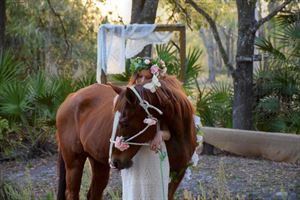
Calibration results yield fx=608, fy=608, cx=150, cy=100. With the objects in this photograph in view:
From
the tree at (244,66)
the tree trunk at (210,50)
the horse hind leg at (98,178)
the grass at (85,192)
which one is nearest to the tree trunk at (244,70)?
the tree at (244,66)

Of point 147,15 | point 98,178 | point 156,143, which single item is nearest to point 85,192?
point 98,178

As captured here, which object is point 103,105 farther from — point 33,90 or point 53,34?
point 53,34

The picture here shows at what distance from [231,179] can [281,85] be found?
3477mm

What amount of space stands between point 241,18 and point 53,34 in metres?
11.6

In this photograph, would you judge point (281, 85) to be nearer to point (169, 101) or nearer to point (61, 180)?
point (61, 180)

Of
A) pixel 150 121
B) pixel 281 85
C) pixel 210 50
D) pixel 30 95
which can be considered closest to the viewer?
pixel 150 121

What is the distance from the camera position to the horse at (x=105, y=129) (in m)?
4.17

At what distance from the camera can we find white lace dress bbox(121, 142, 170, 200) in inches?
169

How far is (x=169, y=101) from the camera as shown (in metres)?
4.20

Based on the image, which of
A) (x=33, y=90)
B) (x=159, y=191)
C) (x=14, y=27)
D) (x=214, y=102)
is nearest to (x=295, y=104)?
(x=214, y=102)

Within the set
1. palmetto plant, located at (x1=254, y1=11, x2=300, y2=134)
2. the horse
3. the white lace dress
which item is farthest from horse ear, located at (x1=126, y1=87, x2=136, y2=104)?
palmetto plant, located at (x1=254, y1=11, x2=300, y2=134)

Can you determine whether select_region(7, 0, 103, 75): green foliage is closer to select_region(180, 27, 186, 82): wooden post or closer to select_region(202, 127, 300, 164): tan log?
select_region(202, 127, 300, 164): tan log

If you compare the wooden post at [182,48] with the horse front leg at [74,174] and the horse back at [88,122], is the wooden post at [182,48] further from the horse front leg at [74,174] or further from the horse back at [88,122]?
the horse front leg at [74,174]

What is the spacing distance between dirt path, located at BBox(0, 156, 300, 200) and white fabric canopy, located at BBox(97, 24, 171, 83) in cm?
159
